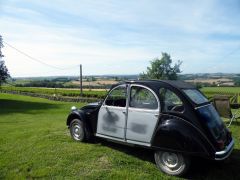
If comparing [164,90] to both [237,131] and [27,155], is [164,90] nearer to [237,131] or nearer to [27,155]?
[27,155]

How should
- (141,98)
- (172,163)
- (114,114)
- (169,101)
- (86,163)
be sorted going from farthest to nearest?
(114,114) < (141,98) < (86,163) < (169,101) < (172,163)

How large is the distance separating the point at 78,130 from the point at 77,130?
6 cm

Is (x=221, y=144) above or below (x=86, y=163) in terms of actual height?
above

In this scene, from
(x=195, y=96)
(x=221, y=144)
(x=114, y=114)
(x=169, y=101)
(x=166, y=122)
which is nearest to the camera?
(x=221, y=144)

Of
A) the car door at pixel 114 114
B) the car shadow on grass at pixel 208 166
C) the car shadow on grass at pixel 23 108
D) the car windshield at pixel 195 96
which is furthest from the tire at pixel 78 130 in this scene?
the car shadow on grass at pixel 23 108

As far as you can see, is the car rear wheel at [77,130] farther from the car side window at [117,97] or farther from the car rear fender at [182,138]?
the car rear fender at [182,138]

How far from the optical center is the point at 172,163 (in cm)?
564

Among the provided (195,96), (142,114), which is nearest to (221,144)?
(195,96)

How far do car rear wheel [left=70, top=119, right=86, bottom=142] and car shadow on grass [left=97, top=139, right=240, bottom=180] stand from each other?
1.12m

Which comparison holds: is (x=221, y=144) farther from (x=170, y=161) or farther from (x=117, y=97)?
(x=117, y=97)

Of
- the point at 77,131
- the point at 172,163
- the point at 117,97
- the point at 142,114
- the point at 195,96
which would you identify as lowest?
the point at 172,163

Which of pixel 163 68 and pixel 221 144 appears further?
pixel 163 68

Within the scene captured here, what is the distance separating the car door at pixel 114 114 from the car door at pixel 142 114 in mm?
217

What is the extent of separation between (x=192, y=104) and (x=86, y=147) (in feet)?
10.1
